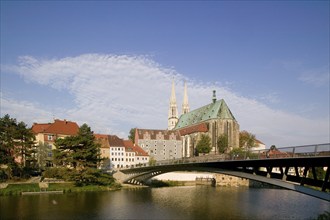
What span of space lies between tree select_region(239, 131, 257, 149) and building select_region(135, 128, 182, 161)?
25.0 meters

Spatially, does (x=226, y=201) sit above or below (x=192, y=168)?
below

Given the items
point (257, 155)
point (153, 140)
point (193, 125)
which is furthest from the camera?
point (193, 125)

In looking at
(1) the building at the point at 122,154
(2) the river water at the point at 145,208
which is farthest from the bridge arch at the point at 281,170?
(1) the building at the point at 122,154

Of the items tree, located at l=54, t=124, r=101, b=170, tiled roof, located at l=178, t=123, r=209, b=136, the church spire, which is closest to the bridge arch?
tree, located at l=54, t=124, r=101, b=170

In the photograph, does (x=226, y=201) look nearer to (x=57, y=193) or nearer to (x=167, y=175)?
(x=57, y=193)

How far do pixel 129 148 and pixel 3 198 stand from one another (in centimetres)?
6021

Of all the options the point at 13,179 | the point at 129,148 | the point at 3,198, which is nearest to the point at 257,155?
the point at 3,198

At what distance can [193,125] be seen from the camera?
150000 mm

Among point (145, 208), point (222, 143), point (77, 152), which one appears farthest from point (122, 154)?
point (145, 208)

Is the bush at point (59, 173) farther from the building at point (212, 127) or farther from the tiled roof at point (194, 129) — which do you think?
the tiled roof at point (194, 129)

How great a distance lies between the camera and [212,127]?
136875 mm

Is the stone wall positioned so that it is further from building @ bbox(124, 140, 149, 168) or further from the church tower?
the church tower

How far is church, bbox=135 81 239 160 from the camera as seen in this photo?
13412 cm

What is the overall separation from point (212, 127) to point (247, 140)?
1480 centimetres
